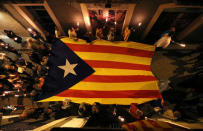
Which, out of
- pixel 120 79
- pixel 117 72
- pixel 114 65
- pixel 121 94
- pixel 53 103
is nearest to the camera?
pixel 121 94

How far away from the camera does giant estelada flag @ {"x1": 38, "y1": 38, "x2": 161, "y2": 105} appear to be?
4.71 metres

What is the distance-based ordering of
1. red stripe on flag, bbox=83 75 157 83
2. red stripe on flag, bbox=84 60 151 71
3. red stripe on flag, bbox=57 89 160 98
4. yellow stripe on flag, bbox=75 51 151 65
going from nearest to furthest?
1. red stripe on flag, bbox=57 89 160 98
2. red stripe on flag, bbox=83 75 157 83
3. red stripe on flag, bbox=84 60 151 71
4. yellow stripe on flag, bbox=75 51 151 65

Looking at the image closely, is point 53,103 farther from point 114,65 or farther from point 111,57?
point 111,57

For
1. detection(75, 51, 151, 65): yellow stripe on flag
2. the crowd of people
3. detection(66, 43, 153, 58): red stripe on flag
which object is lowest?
the crowd of people

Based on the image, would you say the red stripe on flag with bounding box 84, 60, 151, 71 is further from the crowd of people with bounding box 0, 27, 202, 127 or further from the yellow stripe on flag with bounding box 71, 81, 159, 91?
the crowd of people with bounding box 0, 27, 202, 127

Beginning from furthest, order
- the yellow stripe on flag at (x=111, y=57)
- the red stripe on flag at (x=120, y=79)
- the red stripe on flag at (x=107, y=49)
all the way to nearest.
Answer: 1. the red stripe on flag at (x=107, y=49)
2. the yellow stripe on flag at (x=111, y=57)
3. the red stripe on flag at (x=120, y=79)

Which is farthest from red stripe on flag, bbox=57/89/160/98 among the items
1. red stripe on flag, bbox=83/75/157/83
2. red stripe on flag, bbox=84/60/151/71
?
red stripe on flag, bbox=84/60/151/71

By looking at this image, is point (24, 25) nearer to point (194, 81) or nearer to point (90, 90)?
point (90, 90)

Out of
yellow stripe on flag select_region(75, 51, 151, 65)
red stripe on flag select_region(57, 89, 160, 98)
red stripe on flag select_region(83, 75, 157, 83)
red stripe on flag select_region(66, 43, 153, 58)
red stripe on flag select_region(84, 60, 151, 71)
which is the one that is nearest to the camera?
red stripe on flag select_region(57, 89, 160, 98)

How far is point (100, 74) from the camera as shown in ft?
16.2

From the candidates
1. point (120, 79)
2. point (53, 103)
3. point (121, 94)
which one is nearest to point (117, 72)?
point (120, 79)

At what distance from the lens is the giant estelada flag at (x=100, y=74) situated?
471 centimetres

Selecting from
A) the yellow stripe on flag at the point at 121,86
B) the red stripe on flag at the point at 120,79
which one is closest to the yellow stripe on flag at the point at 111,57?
the red stripe on flag at the point at 120,79

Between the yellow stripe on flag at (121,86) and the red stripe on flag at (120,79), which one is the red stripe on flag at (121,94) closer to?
the yellow stripe on flag at (121,86)
